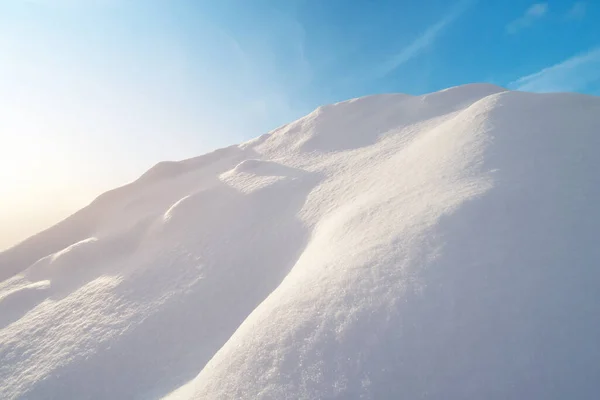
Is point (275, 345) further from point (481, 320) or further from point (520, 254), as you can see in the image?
point (520, 254)

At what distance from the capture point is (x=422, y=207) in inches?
345

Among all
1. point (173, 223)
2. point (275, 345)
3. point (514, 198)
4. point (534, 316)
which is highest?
point (173, 223)

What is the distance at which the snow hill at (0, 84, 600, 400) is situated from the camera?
524 centimetres

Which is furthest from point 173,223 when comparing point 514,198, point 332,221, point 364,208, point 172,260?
point 514,198

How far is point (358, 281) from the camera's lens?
6.88 m

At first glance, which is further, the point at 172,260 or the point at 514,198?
the point at 172,260

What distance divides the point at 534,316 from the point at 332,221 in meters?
6.86

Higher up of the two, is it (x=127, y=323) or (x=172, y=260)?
(x=172, y=260)

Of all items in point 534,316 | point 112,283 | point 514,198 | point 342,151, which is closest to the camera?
point 534,316

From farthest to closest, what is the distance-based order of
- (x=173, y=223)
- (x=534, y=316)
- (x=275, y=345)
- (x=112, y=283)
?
(x=173, y=223), (x=112, y=283), (x=275, y=345), (x=534, y=316)

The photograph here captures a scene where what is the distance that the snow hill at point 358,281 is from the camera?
5.24 metres

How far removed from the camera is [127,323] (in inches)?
436

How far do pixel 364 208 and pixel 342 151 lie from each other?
944 cm

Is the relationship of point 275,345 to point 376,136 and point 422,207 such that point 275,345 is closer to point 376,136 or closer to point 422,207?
point 422,207
